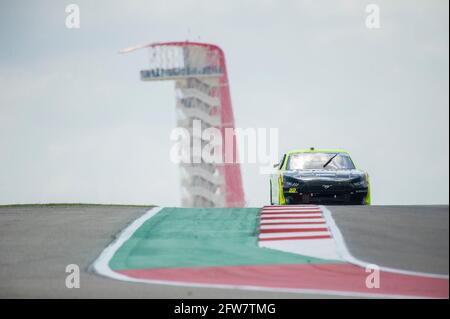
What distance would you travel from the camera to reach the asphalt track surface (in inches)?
388

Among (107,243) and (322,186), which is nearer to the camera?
(107,243)

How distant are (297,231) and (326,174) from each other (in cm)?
453

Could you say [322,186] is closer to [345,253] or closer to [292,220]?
[292,220]

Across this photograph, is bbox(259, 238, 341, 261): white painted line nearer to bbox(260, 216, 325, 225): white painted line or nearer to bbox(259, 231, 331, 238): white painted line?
bbox(259, 231, 331, 238): white painted line

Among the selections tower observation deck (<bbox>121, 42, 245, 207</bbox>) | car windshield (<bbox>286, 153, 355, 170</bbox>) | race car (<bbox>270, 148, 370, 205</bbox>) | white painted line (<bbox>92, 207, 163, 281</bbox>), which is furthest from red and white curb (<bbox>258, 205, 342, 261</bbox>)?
tower observation deck (<bbox>121, 42, 245, 207</bbox>)

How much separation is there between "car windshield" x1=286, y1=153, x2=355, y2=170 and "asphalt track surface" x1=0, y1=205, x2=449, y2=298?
10.2ft

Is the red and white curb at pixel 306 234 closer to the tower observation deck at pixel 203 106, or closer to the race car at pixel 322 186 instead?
the race car at pixel 322 186

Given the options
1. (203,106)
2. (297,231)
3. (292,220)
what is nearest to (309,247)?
(297,231)

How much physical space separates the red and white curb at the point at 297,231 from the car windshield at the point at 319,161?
2.32 m

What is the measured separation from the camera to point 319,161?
1970 centimetres

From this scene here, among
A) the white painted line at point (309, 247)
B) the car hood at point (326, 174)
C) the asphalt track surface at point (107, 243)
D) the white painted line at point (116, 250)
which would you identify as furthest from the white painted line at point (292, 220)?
the car hood at point (326, 174)

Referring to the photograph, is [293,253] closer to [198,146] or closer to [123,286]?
[123,286]

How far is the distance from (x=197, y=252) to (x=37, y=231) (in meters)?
3.50

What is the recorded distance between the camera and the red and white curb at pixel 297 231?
41.5 ft
